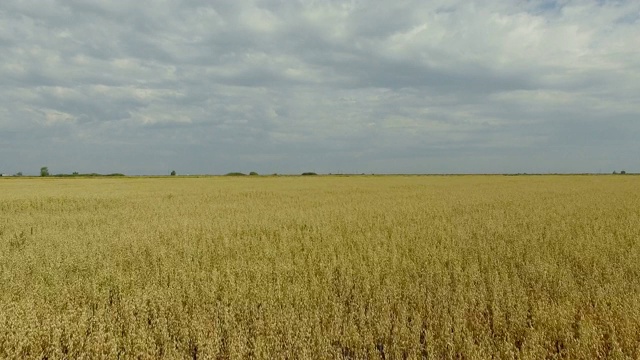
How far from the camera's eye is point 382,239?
8.93 m

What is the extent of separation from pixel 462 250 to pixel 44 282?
7.45m

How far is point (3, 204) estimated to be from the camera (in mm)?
20109

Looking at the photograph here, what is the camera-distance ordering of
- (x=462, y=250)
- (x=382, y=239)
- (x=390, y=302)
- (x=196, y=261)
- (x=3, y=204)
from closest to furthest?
1. (x=390, y=302)
2. (x=196, y=261)
3. (x=462, y=250)
4. (x=382, y=239)
5. (x=3, y=204)

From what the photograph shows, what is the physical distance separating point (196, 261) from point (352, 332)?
13.3 feet

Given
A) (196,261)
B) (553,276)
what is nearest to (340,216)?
(196,261)

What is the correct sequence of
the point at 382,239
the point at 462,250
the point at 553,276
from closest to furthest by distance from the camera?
the point at 553,276 < the point at 462,250 < the point at 382,239

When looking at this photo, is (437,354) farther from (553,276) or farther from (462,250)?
(462,250)

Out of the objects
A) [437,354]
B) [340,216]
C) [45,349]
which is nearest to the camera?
[437,354]

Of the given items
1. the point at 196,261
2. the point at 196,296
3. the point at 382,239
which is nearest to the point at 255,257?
the point at 196,261

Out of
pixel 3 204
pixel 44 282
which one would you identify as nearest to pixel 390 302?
pixel 44 282

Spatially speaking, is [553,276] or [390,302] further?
[553,276]

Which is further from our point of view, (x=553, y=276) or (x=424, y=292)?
(x=553, y=276)

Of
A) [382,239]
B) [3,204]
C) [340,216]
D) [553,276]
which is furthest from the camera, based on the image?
[3,204]

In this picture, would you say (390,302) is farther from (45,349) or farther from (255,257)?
(45,349)
